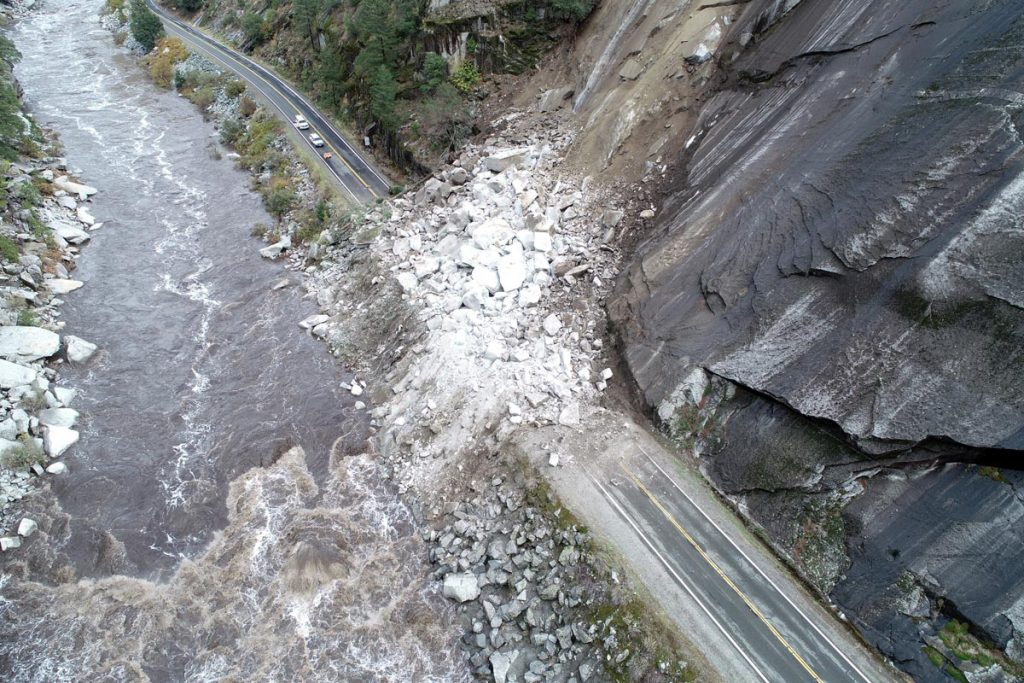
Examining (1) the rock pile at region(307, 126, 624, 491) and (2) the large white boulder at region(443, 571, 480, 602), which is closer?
(2) the large white boulder at region(443, 571, 480, 602)

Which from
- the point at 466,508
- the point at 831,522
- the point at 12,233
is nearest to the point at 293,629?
the point at 466,508

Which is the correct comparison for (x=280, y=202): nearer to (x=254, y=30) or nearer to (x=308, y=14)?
(x=308, y=14)

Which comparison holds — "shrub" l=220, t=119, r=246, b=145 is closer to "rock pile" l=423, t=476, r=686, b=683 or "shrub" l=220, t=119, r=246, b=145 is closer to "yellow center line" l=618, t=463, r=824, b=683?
"rock pile" l=423, t=476, r=686, b=683

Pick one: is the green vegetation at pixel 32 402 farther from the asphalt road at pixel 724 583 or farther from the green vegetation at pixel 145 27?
the green vegetation at pixel 145 27

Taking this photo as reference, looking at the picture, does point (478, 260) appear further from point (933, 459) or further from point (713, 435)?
point (933, 459)

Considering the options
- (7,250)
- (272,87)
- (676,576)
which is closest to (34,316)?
(7,250)

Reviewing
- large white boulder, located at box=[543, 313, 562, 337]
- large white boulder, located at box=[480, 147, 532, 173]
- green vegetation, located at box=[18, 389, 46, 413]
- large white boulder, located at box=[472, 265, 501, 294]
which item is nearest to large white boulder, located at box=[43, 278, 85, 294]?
green vegetation, located at box=[18, 389, 46, 413]

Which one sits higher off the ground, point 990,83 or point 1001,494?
point 990,83
